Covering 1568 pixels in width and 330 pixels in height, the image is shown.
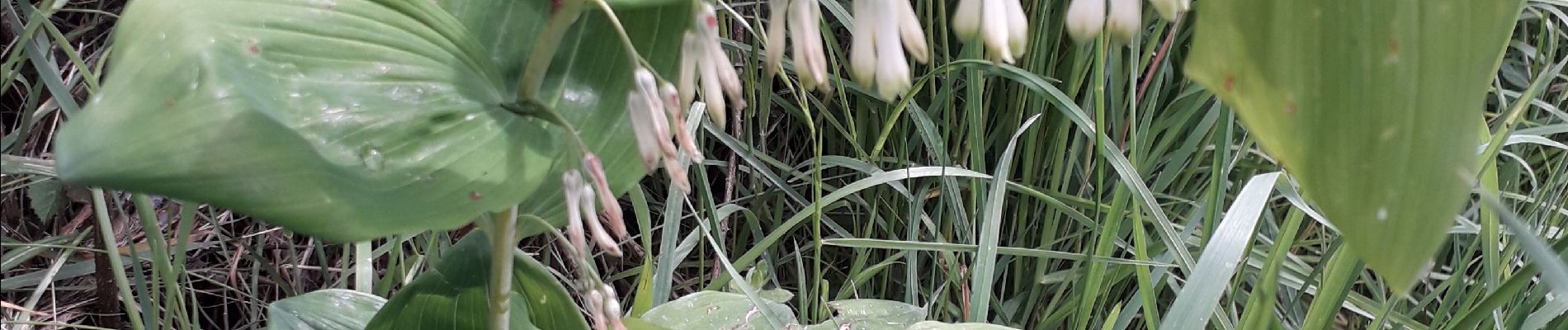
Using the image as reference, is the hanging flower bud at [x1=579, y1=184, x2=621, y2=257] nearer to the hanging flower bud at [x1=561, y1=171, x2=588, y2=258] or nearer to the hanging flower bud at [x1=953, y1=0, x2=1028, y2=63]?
the hanging flower bud at [x1=561, y1=171, x2=588, y2=258]

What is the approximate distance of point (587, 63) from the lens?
1.80ft

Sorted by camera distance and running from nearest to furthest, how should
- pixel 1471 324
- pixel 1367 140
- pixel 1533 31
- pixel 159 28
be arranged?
pixel 1367 140 → pixel 159 28 → pixel 1471 324 → pixel 1533 31

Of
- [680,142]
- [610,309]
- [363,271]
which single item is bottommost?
[363,271]

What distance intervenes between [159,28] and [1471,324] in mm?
935

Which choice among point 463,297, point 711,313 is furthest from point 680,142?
point 711,313

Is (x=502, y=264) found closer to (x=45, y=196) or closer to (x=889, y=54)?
(x=889, y=54)

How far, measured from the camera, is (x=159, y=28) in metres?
0.36

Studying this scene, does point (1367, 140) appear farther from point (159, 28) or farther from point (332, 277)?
point (332, 277)

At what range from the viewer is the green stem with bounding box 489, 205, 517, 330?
51 centimetres

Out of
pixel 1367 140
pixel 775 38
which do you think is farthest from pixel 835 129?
pixel 1367 140

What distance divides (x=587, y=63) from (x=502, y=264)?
130 mm

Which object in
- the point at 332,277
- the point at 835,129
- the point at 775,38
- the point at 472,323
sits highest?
the point at 775,38

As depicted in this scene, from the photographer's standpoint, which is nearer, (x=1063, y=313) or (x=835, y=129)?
(x=1063, y=313)

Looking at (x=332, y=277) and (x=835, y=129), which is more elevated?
(x=835, y=129)
